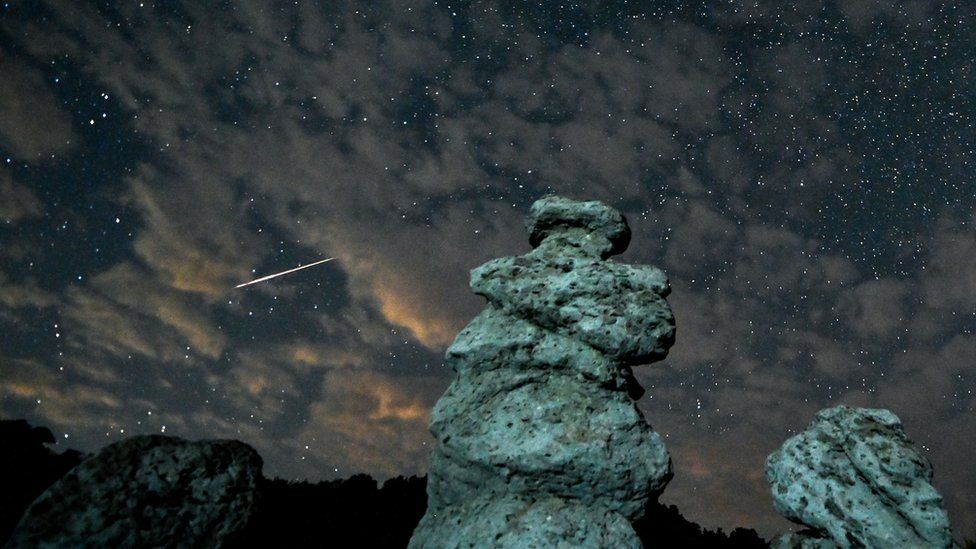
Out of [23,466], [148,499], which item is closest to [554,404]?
[148,499]

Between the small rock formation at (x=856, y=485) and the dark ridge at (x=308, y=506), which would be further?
the dark ridge at (x=308, y=506)

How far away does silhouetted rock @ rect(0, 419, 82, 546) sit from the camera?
9898 millimetres

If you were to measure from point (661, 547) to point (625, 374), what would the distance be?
33.9 feet

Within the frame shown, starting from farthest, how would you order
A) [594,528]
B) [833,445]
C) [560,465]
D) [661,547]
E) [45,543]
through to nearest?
1. [661,547]
2. [833,445]
3. [560,465]
4. [594,528]
5. [45,543]

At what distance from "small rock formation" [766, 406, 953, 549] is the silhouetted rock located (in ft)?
44.2

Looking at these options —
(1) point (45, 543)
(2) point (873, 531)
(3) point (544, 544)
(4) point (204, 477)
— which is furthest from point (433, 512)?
(2) point (873, 531)

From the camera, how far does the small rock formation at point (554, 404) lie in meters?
8.21

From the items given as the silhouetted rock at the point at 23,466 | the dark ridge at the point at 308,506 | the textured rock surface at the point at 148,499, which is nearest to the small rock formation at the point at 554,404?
the dark ridge at the point at 308,506

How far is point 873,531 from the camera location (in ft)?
28.8

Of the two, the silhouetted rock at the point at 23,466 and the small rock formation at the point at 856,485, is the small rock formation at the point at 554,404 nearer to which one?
the small rock formation at the point at 856,485

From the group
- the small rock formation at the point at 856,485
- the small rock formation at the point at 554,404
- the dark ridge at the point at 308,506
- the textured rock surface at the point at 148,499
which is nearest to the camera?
the textured rock surface at the point at 148,499

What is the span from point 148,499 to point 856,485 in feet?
37.7

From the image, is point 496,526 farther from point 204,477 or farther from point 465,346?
point 204,477

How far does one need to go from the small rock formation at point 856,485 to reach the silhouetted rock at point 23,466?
13.5m
